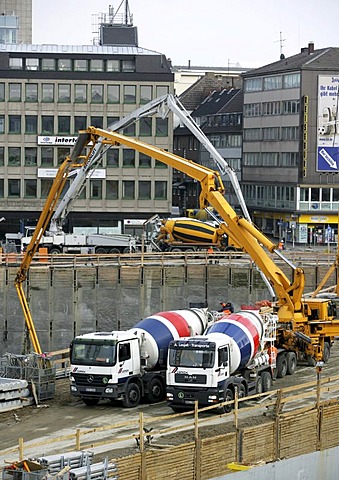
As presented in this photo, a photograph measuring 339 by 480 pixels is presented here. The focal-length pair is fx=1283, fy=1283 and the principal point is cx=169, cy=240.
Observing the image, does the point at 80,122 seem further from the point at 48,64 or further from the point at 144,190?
the point at 144,190

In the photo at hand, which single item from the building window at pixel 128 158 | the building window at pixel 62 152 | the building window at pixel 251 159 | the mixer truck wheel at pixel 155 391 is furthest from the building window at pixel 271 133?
the mixer truck wheel at pixel 155 391

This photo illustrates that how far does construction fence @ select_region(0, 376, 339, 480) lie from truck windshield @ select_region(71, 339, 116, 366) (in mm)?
3568

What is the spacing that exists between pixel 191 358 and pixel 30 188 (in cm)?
6404

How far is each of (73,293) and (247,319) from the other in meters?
24.1

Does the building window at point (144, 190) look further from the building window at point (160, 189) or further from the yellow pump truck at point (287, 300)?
the yellow pump truck at point (287, 300)

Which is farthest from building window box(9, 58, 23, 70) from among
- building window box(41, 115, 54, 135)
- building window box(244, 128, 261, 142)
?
building window box(244, 128, 261, 142)

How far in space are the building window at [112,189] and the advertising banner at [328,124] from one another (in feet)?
74.3

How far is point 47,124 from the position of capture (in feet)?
336

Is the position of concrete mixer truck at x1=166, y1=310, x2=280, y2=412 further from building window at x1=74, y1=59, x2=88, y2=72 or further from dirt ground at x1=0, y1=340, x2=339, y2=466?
building window at x1=74, y1=59, x2=88, y2=72

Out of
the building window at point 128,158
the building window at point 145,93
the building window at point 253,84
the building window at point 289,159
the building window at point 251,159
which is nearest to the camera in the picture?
the building window at point 145,93

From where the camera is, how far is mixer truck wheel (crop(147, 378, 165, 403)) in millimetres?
43719

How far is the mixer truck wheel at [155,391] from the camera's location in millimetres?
43719

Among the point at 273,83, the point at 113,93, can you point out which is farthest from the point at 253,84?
the point at 113,93

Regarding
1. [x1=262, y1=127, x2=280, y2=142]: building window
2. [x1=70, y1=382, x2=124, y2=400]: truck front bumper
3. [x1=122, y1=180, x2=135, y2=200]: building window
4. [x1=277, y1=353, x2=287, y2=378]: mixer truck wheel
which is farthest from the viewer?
[x1=262, y1=127, x2=280, y2=142]: building window
